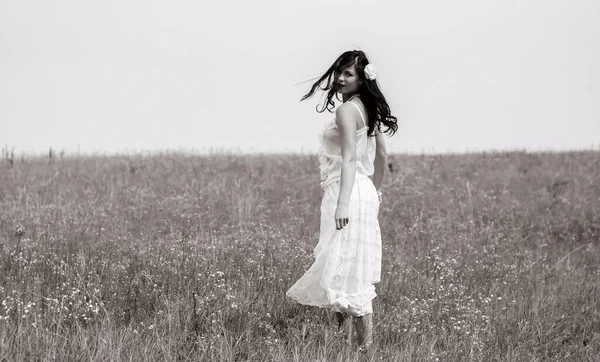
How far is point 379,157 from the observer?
5.57 m

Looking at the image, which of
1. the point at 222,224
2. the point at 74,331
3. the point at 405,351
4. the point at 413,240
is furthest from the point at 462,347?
the point at 222,224

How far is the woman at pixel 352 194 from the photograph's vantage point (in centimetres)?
504

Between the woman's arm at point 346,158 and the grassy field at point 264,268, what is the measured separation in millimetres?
912

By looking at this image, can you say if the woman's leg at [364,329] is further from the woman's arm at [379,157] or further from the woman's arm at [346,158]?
the woman's arm at [379,157]

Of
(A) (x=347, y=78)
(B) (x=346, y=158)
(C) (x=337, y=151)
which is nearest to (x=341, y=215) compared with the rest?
(B) (x=346, y=158)

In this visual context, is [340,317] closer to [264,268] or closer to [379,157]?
[379,157]

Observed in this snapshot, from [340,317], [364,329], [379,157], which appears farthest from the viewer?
[340,317]

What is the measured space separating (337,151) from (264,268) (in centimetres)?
234

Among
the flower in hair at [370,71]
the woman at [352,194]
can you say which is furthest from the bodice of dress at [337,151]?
the flower in hair at [370,71]

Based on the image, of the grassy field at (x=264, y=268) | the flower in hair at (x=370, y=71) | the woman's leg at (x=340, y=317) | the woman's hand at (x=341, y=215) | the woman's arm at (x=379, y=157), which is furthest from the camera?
the woman's leg at (x=340, y=317)

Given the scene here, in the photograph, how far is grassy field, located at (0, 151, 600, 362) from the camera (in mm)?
4996

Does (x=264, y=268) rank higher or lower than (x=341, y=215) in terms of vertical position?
lower

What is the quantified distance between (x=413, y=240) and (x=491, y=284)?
215cm

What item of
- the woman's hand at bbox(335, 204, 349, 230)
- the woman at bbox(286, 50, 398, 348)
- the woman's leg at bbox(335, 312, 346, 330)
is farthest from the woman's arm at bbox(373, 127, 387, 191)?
the woman's leg at bbox(335, 312, 346, 330)
